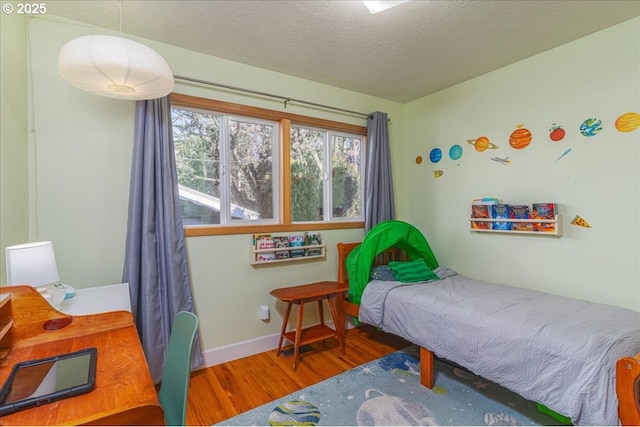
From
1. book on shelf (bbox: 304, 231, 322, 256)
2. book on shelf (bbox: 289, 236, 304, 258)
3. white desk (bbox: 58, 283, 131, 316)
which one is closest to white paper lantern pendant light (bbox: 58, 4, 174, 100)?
white desk (bbox: 58, 283, 131, 316)

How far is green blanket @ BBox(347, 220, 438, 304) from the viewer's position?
2736 mm

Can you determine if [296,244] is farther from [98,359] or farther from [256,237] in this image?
[98,359]

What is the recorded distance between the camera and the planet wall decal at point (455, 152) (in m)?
3.08

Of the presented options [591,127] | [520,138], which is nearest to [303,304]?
[520,138]

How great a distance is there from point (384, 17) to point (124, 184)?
2138 mm

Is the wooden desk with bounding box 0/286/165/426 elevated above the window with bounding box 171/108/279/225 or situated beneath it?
situated beneath

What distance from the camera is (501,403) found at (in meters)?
1.96

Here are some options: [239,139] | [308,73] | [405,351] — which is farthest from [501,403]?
[308,73]

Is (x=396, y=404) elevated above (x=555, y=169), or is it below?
below

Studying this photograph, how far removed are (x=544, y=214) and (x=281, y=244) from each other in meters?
2.20

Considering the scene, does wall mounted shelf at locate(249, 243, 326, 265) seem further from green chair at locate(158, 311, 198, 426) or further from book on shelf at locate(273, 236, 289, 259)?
green chair at locate(158, 311, 198, 426)

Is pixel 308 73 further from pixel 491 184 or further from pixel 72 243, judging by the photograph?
pixel 72 243

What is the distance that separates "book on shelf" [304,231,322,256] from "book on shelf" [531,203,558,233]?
1.86 m

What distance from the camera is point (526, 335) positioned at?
5.53 ft
